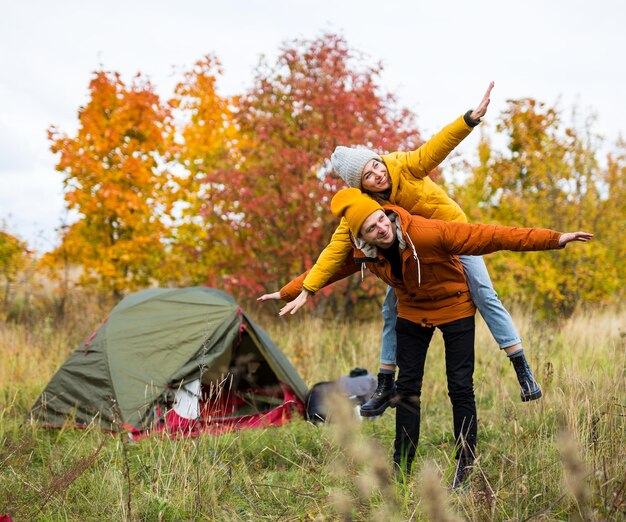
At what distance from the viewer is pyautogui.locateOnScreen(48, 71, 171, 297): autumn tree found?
8445mm

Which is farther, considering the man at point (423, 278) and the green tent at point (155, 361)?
the green tent at point (155, 361)

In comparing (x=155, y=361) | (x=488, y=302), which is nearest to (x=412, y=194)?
(x=488, y=302)

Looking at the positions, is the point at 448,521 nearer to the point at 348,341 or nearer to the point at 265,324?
the point at 348,341

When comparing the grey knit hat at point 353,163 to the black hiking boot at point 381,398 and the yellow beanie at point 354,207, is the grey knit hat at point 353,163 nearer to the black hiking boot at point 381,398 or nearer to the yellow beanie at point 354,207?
the yellow beanie at point 354,207

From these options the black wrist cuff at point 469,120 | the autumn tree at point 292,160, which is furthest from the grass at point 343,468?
the autumn tree at point 292,160

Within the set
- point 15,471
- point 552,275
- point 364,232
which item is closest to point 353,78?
point 552,275

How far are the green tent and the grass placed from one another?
0.92 feet

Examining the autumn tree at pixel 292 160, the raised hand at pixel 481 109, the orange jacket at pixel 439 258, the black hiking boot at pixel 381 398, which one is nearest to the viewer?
the orange jacket at pixel 439 258

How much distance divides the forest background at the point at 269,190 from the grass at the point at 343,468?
3.18m

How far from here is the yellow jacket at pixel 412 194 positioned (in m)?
3.21

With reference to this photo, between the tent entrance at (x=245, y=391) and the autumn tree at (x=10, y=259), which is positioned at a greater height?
the autumn tree at (x=10, y=259)

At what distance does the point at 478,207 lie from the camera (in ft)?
30.6

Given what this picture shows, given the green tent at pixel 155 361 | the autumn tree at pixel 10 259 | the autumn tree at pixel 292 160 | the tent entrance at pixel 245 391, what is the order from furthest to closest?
the autumn tree at pixel 10 259
the autumn tree at pixel 292 160
the tent entrance at pixel 245 391
the green tent at pixel 155 361

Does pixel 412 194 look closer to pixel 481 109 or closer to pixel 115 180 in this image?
pixel 481 109
